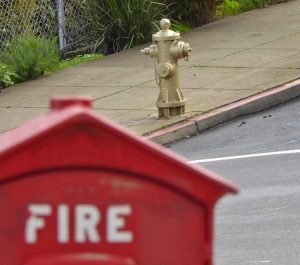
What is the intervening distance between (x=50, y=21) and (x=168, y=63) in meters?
6.02

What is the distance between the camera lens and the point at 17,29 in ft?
54.5

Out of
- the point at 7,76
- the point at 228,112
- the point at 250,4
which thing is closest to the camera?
the point at 228,112

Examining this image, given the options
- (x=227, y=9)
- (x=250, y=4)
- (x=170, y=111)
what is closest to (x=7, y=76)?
(x=170, y=111)

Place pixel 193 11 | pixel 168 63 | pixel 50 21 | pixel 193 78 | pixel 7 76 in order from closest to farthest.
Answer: pixel 168 63 < pixel 193 78 < pixel 7 76 < pixel 50 21 < pixel 193 11

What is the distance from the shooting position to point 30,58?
15.0m

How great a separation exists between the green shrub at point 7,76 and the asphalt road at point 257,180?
13.1 ft

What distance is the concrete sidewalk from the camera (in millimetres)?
12398

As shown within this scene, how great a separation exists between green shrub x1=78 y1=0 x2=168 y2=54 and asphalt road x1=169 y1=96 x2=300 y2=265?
4318mm

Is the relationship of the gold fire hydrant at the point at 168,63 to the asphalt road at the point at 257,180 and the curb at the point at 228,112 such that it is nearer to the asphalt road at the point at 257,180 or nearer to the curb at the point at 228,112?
the curb at the point at 228,112

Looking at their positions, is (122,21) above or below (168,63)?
below

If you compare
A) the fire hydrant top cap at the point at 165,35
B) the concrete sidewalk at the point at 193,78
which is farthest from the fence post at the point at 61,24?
the fire hydrant top cap at the point at 165,35

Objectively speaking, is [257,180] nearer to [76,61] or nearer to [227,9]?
[76,61]

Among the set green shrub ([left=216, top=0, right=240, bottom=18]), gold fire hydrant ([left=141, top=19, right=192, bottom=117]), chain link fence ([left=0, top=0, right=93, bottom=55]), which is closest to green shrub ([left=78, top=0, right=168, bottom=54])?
chain link fence ([left=0, top=0, right=93, bottom=55])

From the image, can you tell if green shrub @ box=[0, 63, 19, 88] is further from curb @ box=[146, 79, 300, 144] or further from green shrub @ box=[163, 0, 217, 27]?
curb @ box=[146, 79, 300, 144]
